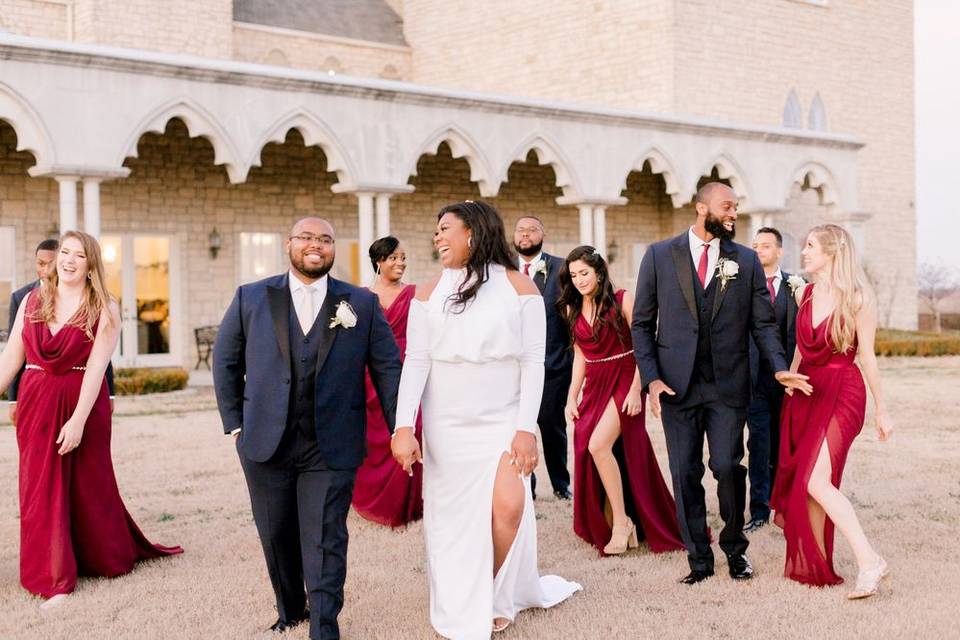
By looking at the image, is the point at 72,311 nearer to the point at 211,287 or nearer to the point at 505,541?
the point at 505,541

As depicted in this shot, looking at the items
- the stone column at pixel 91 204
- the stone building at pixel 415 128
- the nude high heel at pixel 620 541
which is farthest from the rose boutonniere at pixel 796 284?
the stone column at pixel 91 204

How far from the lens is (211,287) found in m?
17.7

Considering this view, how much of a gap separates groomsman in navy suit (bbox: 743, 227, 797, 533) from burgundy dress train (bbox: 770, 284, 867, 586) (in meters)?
1.19

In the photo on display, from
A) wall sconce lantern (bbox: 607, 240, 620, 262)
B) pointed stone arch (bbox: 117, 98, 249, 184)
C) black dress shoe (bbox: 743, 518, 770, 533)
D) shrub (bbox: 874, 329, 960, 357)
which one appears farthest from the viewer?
wall sconce lantern (bbox: 607, 240, 620, 262)

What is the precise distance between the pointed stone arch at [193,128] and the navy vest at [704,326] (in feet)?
33.7

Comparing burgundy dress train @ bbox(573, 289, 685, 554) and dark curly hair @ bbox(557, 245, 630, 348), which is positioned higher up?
dark curly hair @ bbox(557, 245, 630, 348)

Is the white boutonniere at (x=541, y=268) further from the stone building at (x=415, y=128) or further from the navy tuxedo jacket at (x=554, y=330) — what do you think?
the stone building at (x=415, y=128)

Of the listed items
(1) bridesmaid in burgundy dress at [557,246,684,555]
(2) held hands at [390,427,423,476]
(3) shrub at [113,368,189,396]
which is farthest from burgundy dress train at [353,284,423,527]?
(3) shrub at [113,368,189,396]

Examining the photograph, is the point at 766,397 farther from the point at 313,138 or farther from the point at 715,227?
the point at 313,138

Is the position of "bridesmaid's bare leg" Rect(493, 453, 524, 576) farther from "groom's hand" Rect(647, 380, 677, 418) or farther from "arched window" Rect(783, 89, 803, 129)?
"arched window" Rect(783, 89, 803, 129)

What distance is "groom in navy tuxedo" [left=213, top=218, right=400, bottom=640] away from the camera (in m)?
4.36

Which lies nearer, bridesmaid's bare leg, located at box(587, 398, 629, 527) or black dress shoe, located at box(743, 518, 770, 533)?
bridesmaid's bare leg, located at box(587, 398, 629, 527)

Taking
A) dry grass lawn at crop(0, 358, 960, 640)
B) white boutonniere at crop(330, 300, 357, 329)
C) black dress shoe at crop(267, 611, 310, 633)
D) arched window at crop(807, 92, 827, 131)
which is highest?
arched window at crop(807, 92, 827, 131)

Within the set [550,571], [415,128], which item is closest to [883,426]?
[550,571]
